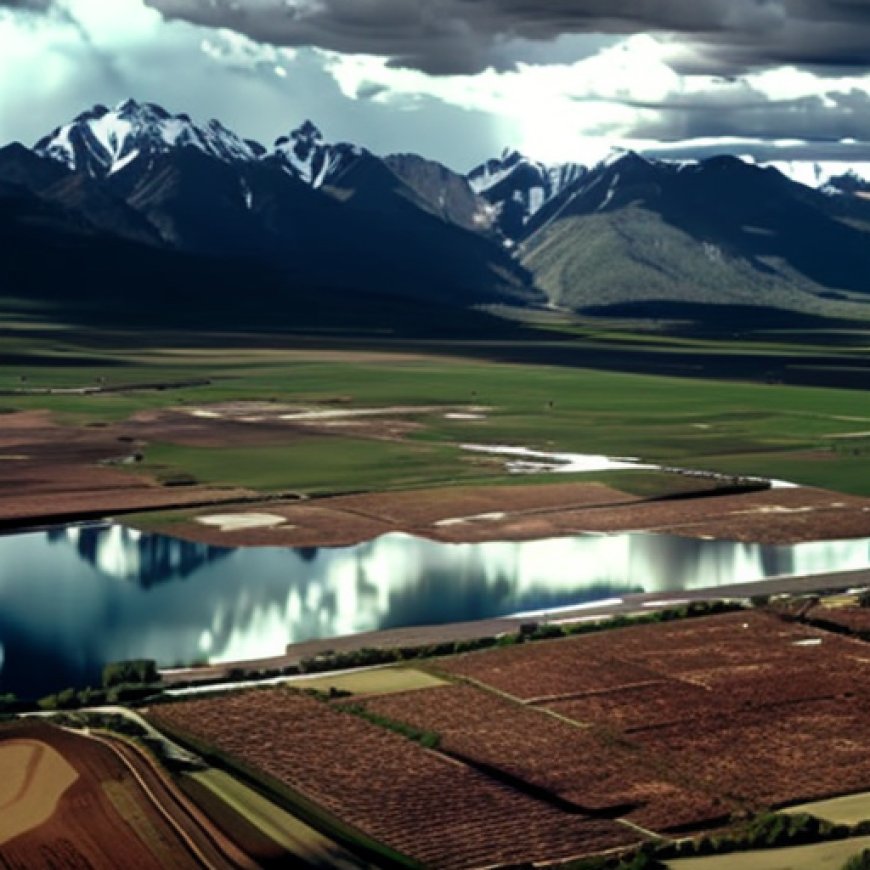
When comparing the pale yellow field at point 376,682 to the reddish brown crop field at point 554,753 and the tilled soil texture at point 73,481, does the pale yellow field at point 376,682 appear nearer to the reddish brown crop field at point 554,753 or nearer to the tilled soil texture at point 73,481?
the reddish brown crop field at point 554,753

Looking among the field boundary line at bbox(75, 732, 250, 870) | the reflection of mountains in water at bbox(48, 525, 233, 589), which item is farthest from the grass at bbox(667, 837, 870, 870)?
the reflection of mountains in water at bbox(48, 525, 233, 589)

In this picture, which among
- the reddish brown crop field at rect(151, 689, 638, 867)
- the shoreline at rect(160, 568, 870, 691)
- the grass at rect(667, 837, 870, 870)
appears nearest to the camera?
the grass at rect(667, 837, 870, 870)

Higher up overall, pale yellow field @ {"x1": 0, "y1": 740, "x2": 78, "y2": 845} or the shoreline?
pale yellow field @ {"x1": 0, "y1": 740, "x2": 78, "y2": 845}

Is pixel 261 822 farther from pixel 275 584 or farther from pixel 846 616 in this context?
pixel 275 584

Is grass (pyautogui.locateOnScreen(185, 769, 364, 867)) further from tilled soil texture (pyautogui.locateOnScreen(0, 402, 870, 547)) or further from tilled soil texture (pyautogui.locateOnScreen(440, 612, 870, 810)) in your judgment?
tilled soil texture (pyautogui.locateOnScreen(0, 402, 870, 547))

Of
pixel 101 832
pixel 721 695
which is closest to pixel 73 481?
pixel 721 695

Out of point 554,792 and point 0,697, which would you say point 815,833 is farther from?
point 0,697

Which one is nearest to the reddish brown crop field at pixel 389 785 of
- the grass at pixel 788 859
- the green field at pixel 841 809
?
the grass at pixel 788 859

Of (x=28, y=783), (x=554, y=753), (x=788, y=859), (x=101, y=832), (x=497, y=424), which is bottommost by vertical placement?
(x=788, y=859)
